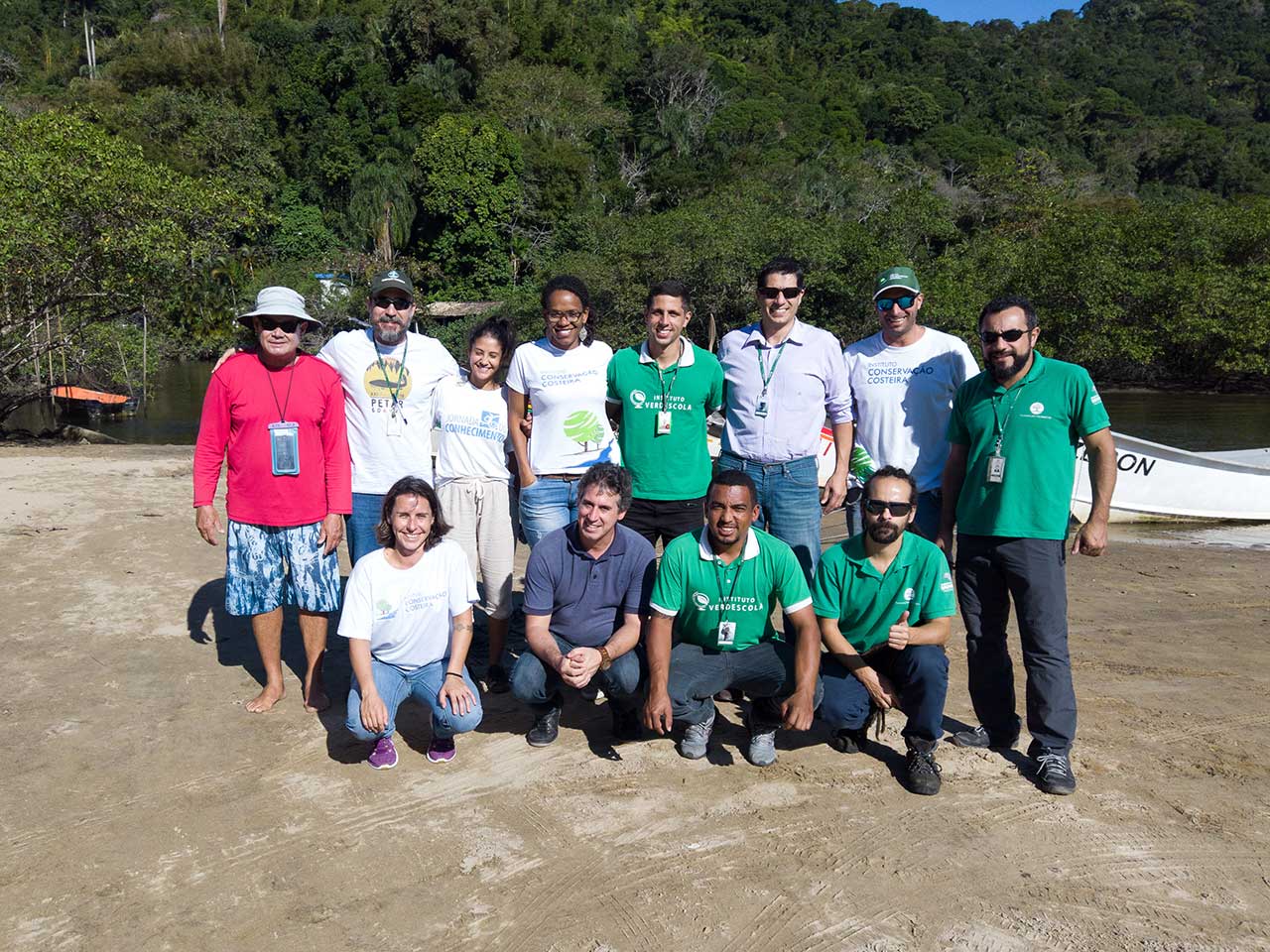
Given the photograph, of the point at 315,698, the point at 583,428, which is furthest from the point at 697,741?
the point at 315,698

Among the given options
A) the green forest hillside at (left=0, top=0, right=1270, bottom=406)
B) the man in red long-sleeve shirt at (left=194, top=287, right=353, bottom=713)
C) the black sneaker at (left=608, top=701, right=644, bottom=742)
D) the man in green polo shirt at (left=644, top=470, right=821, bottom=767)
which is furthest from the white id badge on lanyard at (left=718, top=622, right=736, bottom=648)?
the green forest hillside at (left=0, top=0, right=1270, bottom=406)

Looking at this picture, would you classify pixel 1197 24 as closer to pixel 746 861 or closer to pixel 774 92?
pixel 774 92

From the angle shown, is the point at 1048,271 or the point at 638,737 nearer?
the point at 638,737

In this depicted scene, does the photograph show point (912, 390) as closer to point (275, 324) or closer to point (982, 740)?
point (982, 740)

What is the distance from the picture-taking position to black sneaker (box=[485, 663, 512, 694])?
4.41 m

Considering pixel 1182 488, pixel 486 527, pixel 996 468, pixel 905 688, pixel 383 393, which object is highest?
pixel 383 393

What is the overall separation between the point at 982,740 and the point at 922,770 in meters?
0.55

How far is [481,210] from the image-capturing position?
43531 millimetres

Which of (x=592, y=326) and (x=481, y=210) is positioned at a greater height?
(x=481, y=210)

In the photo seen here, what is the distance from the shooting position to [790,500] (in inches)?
161

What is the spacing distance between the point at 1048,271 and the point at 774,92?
5398cm

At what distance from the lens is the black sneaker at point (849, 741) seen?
3.78 m

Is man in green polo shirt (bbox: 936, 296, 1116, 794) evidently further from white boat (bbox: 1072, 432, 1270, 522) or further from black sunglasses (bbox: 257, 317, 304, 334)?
white boat (bbox: 1072, 432, 1270, 522)

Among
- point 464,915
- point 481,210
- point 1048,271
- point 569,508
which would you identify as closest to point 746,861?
point 464,915
